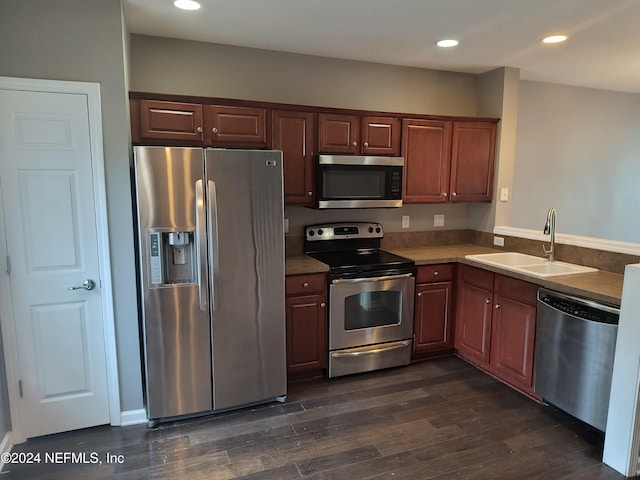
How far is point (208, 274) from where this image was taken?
252 centimetres

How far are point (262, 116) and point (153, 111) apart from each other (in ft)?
2.44

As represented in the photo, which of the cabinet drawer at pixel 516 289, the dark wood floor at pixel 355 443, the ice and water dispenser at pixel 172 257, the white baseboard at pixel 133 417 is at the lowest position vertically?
the dark wood floor at pixel 355 443

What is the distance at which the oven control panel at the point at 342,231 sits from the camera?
11.5ft

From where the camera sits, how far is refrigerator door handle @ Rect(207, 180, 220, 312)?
96.4 inches

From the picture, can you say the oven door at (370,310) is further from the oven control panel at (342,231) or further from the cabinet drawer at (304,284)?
Answer: the oven control panel at (342,231)

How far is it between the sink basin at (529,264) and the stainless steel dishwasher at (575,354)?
294 mm

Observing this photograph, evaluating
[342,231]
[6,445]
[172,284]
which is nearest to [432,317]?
[342,231]

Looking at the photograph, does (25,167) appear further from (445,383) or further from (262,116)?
(445,383)

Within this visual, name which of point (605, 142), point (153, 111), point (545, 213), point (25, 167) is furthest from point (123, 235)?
point (605, 142)

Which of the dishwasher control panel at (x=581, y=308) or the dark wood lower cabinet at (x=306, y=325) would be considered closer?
the dishwasher control panel at (x=581, y=308)

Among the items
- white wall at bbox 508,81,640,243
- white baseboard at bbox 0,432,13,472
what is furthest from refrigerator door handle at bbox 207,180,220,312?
white wall at bbox 508,81,640,243

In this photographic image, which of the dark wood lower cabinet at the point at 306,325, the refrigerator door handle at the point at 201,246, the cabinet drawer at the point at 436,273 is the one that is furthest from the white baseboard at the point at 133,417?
the cabinet drawer at the point at 436,273

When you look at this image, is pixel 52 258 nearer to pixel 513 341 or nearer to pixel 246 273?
pixel 246 273

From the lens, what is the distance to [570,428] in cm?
255
